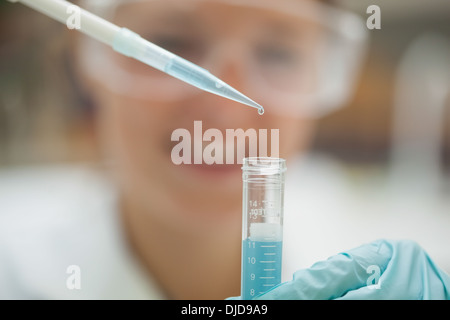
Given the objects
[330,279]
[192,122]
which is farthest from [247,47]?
[330,279]

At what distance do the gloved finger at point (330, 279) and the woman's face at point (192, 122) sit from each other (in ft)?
1.16

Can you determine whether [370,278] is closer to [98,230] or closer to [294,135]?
[294,135]

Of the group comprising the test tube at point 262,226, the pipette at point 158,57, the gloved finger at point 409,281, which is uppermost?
the pipette at point 158,57

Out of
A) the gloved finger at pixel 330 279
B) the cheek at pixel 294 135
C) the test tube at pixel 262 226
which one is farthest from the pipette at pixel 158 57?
the gloved finger at pixel 330 279

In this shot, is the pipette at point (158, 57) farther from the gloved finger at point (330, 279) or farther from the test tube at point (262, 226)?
the gloved finger at point (330, 279)

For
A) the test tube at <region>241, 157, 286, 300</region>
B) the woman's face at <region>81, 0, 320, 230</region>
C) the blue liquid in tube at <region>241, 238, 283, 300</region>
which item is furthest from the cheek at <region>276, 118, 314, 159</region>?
the blue liquid in tube at <region>241, 238, 283, 300</region>

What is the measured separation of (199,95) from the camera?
1.30m

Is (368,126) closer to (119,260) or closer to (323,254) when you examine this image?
(323,254)

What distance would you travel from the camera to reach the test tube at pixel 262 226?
39.8 inches
